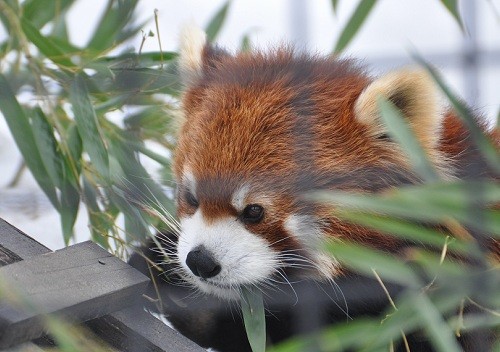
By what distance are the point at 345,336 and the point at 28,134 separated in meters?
0.94

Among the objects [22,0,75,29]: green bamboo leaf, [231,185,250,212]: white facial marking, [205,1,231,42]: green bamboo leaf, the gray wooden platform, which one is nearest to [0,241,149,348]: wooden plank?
the gray wooden platform

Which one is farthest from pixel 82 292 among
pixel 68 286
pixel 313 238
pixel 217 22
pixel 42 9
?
pixel 217 22

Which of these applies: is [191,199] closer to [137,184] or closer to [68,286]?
[137,184]

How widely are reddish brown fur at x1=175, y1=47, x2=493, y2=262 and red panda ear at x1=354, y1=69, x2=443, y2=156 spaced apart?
0.14 ft

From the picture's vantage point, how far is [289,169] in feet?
5.52

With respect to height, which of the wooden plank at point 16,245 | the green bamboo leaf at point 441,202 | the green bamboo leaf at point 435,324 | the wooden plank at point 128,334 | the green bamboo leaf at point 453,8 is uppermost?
the green bamboo leaf at point 453,8

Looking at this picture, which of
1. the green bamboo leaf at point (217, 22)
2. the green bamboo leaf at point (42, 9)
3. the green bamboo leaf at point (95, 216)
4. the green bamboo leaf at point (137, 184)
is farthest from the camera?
the green bamboo leaf at point (217, 22)

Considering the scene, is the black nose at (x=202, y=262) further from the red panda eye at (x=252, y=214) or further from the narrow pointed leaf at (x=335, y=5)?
the narrow pointed leaf at (x=335, y=5)

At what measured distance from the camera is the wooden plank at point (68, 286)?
1.30 meters

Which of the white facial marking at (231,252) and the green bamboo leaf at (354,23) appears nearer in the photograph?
the white facial marking at (231,252)

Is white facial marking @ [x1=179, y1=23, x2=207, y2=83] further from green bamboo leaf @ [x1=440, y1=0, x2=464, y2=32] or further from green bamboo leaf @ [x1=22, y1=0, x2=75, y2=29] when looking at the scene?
green bamboo leaf @ [x1=440, y1=0, x2=464, y2=32]

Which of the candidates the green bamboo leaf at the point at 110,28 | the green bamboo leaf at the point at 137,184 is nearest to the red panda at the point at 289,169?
the green bamboo leaf at the point at 137,184

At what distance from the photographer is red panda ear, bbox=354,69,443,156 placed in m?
1.68

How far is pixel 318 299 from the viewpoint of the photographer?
5.76ft
